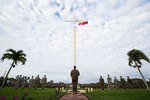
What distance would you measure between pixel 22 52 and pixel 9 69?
14.3 feet

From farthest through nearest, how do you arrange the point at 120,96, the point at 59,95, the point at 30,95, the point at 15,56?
the point at 15,56 < the point at 59,95 < the point at 30,95 < the point at 120,96

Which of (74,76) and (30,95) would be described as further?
(74,76)

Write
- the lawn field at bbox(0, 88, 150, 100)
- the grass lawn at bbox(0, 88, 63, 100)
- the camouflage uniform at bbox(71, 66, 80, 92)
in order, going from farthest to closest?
the camouflage uniform at bbox(71, 66, 80, 92)
the lawn field at bbox(0, 88, 150, 100)
the grass lawn at bbox(0, 88, 63, 100)

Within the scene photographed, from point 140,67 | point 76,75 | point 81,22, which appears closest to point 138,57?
point 140,67

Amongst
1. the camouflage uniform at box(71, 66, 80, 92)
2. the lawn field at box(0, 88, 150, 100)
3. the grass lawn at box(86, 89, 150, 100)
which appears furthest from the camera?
the camouflage uniform at box(71, 66, 80, 92)

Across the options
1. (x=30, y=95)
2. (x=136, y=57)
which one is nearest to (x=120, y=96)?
(x=30, y=95)

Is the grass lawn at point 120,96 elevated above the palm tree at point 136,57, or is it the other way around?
the palm tree at point 136,57

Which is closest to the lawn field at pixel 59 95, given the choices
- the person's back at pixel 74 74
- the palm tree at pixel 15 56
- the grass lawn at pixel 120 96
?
the grass lawn at pixel 120 96

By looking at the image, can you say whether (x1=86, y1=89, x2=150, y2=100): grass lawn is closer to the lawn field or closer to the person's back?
the lawn field

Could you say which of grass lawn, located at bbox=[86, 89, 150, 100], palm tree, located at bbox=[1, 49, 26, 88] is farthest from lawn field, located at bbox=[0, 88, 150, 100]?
palm tree, located at bbox=[1, 49, 26, 88]

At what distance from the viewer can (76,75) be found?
69.9 ft

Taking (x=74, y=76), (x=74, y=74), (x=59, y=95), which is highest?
(x=74, y=74)

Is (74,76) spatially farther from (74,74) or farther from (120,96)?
(120,96)

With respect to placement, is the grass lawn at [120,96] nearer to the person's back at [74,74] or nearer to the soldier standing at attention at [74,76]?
the soldier standing at attention at [74,76]
